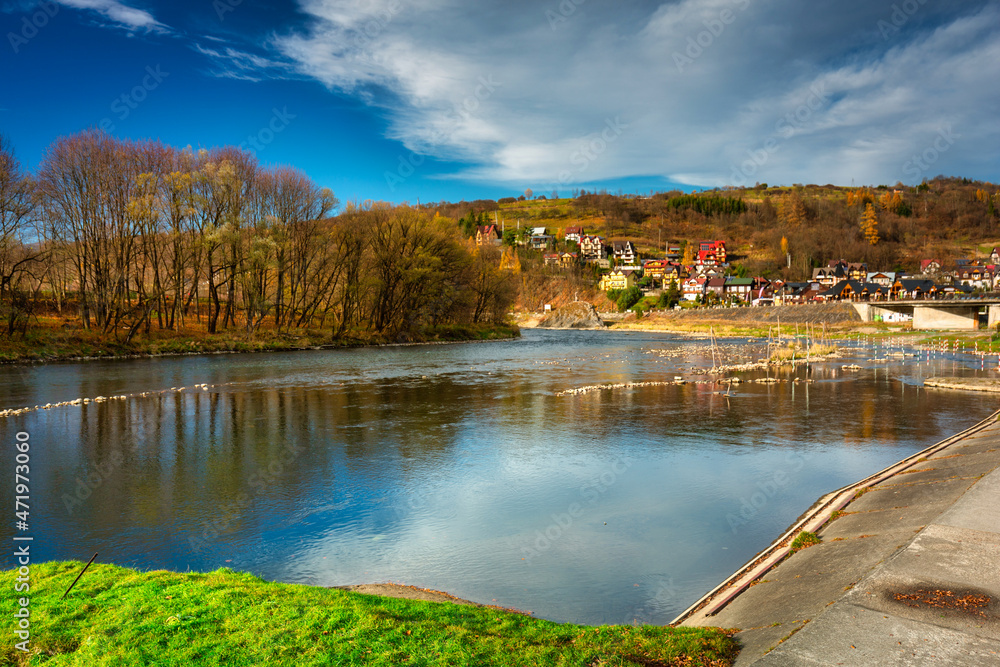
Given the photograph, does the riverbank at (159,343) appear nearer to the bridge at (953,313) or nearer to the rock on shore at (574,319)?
the rock on shore at (574,319)

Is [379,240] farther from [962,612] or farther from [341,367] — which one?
[962,612]

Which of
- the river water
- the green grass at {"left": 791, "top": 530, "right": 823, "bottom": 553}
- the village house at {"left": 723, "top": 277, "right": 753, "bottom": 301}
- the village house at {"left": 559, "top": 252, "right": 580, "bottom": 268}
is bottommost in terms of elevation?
the river water

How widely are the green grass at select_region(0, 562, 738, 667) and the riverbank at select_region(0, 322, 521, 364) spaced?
45500 millimetres

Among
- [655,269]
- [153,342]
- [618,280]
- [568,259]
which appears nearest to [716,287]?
[655,269]

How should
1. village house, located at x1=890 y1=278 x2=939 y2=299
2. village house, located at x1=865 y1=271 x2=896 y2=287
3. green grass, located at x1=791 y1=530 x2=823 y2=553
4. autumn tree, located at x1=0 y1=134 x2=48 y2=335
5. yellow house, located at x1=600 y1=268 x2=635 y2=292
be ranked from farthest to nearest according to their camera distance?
1. yellow house, located at x1=600 y1=268 x2=635 y2=292
2. village house, located at x1=865 y1=271 x2=896 y2=287
3. village house, located at x1=890 y1=278 x2=939 y2=299
4. autumn tree, located at x1=0 y1=134 x2=48 y2=335
5. green grass, located at x1=791 y1=530 x2=823 y2=553

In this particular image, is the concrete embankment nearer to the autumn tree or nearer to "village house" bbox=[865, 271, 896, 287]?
the autumn tree

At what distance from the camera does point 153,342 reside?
2041 inches

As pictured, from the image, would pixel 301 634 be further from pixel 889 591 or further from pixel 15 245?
pixel 15 245

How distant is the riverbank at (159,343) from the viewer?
43.5m

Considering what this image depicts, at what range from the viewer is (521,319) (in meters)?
155

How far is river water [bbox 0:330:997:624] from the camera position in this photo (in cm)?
980

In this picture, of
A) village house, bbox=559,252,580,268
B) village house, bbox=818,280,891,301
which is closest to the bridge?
village house, bbox=818,280,891,301

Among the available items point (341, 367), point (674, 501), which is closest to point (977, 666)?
point (674, 501)

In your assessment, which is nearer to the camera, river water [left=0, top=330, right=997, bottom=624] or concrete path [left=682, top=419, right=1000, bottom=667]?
concrete path [left=682, top=419, right=1000, bottom=667]
